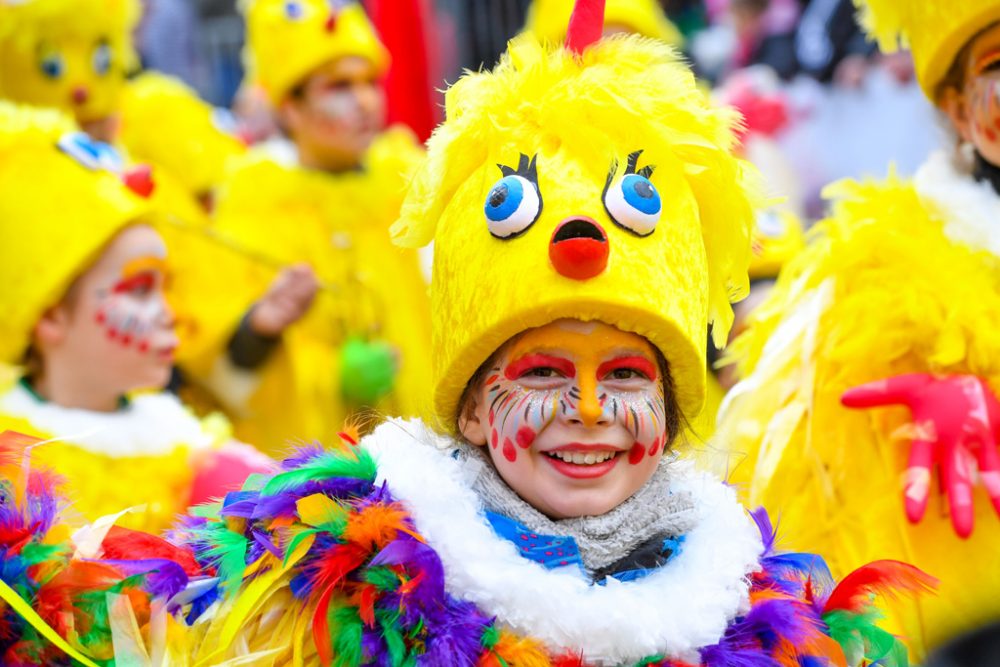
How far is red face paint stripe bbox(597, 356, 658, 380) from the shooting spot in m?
2.20

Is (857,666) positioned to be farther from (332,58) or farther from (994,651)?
(332,58)

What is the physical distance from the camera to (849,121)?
7105mm

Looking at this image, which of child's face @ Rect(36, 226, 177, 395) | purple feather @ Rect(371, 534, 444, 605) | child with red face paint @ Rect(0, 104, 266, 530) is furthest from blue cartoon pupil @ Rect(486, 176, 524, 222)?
child's face @ Rect(36, 226, 177, 395)

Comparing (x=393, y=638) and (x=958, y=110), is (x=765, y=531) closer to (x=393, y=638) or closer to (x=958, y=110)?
(x=393, y=638)

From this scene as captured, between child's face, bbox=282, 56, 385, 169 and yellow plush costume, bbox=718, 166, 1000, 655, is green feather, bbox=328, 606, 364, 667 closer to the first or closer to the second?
yellow plush costume, bbox=718, 166, 1000, 655

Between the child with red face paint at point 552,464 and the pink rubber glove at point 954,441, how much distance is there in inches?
18.1

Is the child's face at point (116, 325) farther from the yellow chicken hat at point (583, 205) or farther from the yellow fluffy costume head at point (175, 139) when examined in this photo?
the yellow fluffy costume head at point (175, 139)

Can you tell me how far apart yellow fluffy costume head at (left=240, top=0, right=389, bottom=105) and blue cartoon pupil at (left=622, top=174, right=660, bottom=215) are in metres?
3.04

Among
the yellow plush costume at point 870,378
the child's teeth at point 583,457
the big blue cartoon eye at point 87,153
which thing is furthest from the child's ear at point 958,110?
the big blue cartoon eye at point 87,153

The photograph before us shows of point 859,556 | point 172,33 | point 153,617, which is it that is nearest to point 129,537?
point 153,617

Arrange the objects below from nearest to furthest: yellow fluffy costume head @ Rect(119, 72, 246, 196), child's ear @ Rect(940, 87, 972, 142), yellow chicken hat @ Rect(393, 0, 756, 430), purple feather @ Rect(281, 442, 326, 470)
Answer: yellow chicken hat @ Rect(393, 0, 756, 430)
purple feather @ Rect(281, 442, 326, 470)
child's ear @ Rect(940, 87, 972, 142)
yellow fluffy costume head @ Rect(119, 72, 246, 196)

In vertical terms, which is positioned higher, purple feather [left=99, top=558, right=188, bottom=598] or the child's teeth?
the child's teeth

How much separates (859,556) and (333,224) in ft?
8.43

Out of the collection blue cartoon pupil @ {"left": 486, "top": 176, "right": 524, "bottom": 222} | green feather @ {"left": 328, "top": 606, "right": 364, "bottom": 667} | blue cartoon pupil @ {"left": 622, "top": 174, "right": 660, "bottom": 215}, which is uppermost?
blue cartoon pupil @ {"left": 622, "top": 174, "right": 660, "bottom": 215}
